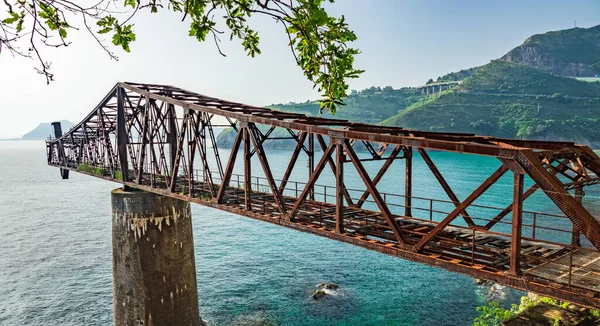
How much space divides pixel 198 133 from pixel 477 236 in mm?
12185

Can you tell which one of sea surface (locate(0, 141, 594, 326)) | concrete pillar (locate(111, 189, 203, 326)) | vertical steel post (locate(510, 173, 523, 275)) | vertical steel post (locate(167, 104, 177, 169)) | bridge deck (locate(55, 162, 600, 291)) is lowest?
sea surface (locate(0, 141, 594, 326))

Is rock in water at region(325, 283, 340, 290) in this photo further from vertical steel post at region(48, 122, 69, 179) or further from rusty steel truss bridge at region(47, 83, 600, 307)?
vertical steel post at region(48, 122, 69, 179)

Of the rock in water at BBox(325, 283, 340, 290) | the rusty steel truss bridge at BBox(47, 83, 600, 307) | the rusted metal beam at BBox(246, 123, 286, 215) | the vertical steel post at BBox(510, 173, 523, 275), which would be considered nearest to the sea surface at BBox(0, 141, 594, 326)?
the rock in water at BBox(325, 283, 340, 290)

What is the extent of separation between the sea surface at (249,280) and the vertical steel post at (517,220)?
63.9 feet

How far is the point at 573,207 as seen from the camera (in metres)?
8.61

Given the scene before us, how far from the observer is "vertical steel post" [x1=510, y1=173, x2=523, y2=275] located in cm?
894

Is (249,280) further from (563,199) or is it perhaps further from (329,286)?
(563,199)

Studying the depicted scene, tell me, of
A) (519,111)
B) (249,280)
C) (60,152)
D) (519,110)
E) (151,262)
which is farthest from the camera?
(519,110)

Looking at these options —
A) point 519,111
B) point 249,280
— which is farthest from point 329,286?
point 519,111

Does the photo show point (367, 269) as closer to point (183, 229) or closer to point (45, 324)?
point (183, 229)

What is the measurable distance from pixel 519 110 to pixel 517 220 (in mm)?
168585

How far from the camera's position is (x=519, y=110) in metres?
158

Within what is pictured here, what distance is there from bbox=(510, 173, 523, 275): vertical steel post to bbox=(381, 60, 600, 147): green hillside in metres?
142

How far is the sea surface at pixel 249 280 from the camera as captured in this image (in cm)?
2895
